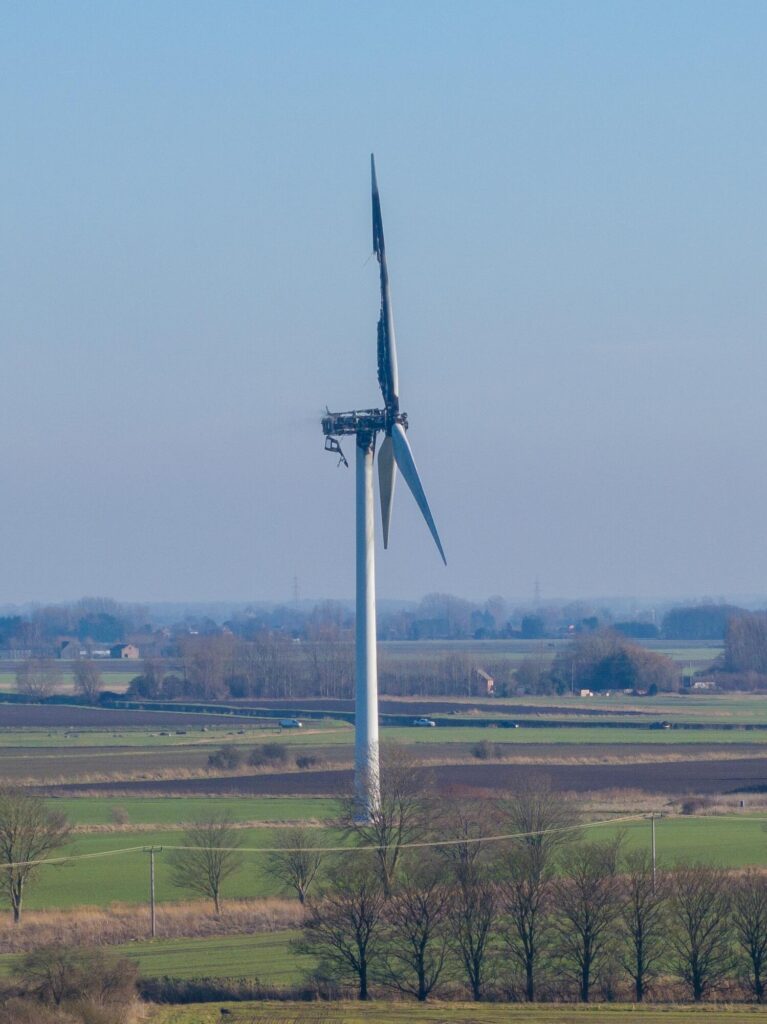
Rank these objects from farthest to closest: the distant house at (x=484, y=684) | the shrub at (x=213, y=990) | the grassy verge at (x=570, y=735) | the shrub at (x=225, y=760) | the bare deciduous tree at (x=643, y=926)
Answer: the distant house at (x=484, y=684) → the grassy verge at (x=570, y=735) → the shrub at (x=225, y=760) → the bare deciduous tree at (x=643, y=926) → the shrub at (x=213, y=990)

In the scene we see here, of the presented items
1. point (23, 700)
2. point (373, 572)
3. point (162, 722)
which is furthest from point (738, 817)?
point (23, 700)

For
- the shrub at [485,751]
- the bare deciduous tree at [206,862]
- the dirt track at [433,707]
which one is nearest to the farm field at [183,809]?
the bare deciduous tree at [206,862]

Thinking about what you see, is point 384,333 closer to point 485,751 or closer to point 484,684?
point 485,751

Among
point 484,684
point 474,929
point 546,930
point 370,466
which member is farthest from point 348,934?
point 484,684

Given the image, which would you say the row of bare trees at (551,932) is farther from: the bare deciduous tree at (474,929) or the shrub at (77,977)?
the shrub at (77,977)

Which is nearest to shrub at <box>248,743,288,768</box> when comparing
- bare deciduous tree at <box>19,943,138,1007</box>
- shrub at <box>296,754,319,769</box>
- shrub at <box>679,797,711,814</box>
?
shrub at <box>296,754,319,769</box>
